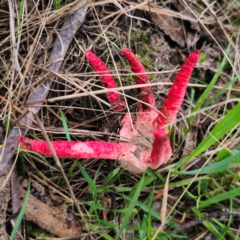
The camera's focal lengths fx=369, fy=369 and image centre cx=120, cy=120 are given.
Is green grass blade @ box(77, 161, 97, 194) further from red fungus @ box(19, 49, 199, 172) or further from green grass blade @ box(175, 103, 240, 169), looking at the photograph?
green grass blade @ box(175, 103, 240, 169)

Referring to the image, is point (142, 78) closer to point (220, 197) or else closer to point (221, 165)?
point (221, 165)

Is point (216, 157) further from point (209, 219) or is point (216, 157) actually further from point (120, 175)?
point (120, 175)

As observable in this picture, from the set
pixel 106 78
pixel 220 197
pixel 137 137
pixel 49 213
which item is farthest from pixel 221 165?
pixel 49 213

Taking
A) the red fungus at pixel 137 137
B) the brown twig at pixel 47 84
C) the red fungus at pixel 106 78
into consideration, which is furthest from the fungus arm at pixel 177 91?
the brown twig at pixel 47 84

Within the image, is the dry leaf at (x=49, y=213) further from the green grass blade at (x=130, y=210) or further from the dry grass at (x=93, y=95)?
the green grass blade at (x=130, y=210)

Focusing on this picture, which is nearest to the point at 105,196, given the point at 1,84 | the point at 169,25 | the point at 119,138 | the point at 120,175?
the point at 120,175

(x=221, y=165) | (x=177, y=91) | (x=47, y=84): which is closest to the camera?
(x=177, y=91)
